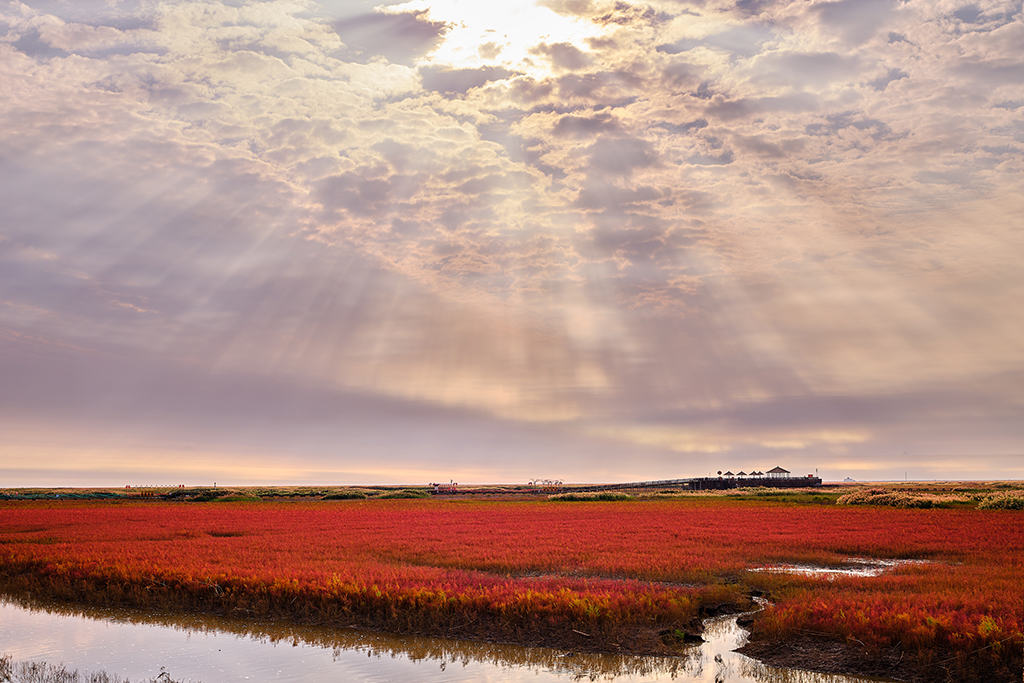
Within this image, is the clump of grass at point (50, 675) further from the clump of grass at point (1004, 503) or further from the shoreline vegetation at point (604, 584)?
the clump of grass at point (1004, 503)

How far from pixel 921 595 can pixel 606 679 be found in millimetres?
8333

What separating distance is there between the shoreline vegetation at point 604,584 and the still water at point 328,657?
524 millimetres

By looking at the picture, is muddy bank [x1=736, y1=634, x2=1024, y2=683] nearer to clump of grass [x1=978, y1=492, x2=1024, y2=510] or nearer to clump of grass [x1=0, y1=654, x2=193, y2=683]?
clump of grass [x1=0, y1=654, x2=193, y2=683]

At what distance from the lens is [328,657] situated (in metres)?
12.4

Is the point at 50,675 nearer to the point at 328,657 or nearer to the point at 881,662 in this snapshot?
the point at 328,657

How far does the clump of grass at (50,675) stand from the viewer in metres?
10.6

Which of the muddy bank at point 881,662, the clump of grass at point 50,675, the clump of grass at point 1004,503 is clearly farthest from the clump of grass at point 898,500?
the clump of grass at point 50,675

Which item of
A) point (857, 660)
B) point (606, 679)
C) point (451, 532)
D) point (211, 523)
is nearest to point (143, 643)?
point (606, 679)

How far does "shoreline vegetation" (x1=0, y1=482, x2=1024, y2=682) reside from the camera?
463 inches

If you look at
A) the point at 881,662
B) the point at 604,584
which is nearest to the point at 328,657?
the point at 604,584

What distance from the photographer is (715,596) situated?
1588cm

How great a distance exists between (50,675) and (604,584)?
1159cm

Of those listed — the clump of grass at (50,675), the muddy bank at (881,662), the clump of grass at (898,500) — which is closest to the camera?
the muddy bank at (881,662)

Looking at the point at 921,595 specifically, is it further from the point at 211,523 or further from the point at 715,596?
the point at 211,523
